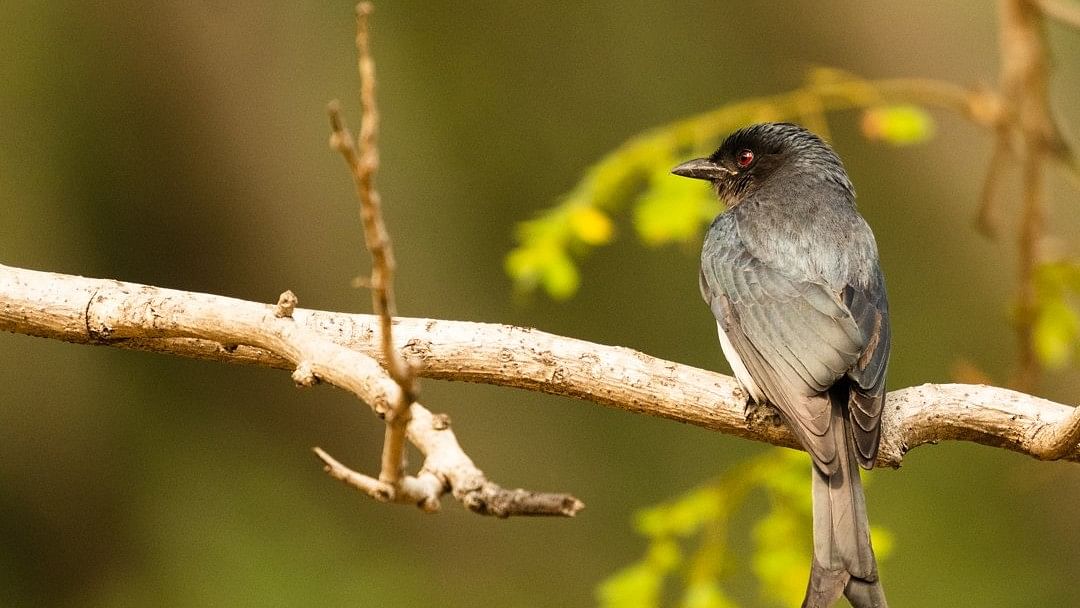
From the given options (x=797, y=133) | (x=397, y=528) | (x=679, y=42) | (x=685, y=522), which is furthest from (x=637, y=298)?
(x=685, y=522)

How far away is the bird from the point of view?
11.2 feet

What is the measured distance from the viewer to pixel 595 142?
25.1 ft

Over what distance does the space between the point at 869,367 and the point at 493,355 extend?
1.16m

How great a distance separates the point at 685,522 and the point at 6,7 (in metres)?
4.60

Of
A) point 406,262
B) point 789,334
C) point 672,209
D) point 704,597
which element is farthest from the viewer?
point 406,262

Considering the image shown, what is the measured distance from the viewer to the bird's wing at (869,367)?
3.41 meters

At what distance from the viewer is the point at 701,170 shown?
494cm

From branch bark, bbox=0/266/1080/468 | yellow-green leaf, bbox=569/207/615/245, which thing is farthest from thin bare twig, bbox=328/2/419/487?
yellow-green leaf, bbox=569/207/615/245

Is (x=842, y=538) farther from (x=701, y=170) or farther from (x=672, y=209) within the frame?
(x=701, y=170)

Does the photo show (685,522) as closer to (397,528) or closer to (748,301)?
(748,301)

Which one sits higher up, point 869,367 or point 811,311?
point 811,311

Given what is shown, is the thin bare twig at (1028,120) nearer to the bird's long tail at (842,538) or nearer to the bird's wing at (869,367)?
the bird's wing at (869,367)

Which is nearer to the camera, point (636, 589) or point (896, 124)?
point (636, 589)

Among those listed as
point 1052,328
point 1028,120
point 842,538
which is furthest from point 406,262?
point 842,538
